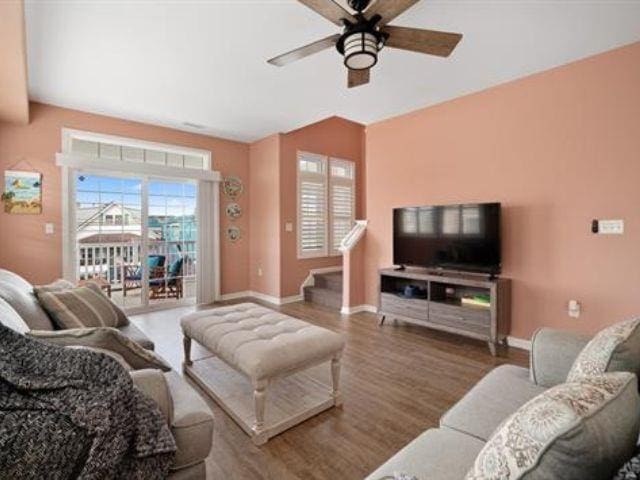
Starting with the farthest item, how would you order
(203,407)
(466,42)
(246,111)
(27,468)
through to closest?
(246,111) < (466,42) < (203,407) < (27,468)

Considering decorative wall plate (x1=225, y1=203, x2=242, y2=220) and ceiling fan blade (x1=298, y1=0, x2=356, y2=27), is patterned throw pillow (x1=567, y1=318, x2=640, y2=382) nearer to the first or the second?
ceiling fan blade (x1=298, y1=0, x2=356, y2=27)

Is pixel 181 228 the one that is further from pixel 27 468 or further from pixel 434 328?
pixel 27 468

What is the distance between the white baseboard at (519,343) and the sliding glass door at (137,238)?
4622 millimetres

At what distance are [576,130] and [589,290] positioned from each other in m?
Answer: 1.50

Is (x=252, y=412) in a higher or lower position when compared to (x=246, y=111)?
lower

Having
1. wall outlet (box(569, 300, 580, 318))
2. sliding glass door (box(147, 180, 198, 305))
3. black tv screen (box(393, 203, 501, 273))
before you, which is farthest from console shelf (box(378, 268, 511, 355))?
sliding glass door (box(147, 180, 198, 305))

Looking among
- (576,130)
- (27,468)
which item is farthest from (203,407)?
(576,130)

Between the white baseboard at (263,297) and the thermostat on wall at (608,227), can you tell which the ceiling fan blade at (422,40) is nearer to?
the thermostat on wall at (608,227)

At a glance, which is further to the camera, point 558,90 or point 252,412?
point 558,90

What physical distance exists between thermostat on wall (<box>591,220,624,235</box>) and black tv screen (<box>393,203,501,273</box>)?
30.6 inches

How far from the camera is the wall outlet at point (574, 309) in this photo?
312 cm

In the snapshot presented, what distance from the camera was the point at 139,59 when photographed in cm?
312

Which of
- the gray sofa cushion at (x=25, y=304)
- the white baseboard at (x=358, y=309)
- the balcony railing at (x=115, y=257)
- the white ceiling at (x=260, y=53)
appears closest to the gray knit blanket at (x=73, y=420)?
the gray sofa cushion at (x=25, y=304)

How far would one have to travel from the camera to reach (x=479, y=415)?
4.57 feet
